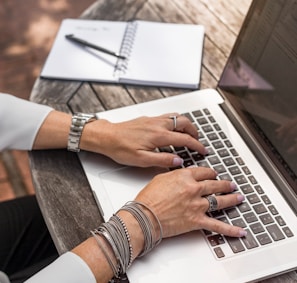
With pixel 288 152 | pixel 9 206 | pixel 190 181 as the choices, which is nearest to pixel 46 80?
pixel 9 206

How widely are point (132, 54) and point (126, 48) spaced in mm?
26

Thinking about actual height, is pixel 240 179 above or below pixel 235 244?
above

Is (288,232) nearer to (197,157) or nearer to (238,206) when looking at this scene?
(238,206)

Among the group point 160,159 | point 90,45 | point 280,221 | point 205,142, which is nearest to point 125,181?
point 160,159

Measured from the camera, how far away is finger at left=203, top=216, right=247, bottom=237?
2.34 ft

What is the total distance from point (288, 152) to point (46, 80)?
0.54 meters

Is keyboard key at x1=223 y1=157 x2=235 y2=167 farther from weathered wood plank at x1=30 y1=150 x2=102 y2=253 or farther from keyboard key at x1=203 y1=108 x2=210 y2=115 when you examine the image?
weathered wood plank at x1=30 y1=150 x2=102 y2=253

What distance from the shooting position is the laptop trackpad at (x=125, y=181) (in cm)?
78

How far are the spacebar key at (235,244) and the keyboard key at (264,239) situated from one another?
0.03 metres

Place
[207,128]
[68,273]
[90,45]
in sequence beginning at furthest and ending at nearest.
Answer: [90,45]
[207,128]
[68,273]

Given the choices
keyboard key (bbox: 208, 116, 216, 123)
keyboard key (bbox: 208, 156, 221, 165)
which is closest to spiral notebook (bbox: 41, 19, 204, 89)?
keyboard key (bbox: 208, 116, 216, 123)

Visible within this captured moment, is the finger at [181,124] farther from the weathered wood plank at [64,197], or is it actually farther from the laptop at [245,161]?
the weathered wood plank at [64,197]

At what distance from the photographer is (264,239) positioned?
0.72 m

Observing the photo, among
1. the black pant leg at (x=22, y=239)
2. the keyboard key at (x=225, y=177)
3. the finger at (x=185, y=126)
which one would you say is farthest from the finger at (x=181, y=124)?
the black pant leg at (x=22, y=239)
